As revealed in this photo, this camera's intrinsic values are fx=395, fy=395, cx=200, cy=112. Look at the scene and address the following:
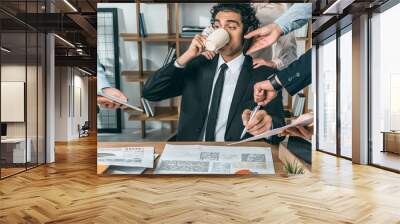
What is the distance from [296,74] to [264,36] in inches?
31.3

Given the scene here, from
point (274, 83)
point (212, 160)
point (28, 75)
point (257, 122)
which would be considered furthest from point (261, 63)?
point (28, 75)

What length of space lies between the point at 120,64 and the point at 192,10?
57.4 inches

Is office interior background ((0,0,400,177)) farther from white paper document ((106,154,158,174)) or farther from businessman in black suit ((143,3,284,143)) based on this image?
white paper document ((106,154,158,174))

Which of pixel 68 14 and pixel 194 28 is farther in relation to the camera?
pixel 68 14

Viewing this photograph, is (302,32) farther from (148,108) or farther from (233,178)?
Answer: (148,108)

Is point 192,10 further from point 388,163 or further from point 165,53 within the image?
point 388,163

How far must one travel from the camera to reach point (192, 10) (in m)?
6.42

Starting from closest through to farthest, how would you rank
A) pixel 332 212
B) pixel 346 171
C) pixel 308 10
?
pixel 332 212 → pixel 308 10 → pixel 346 171

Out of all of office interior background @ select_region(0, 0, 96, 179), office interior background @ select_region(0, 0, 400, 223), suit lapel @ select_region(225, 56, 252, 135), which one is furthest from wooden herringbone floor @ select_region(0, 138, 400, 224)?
suit lapel @ select_region(225, 56, 252, 135)

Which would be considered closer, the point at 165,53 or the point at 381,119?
the point at 165,53

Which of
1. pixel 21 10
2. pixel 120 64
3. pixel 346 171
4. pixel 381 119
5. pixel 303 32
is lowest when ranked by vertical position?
pixel 346 171

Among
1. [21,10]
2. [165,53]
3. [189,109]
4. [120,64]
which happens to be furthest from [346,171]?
[21,10]

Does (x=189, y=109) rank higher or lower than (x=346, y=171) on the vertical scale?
higher

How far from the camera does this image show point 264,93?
6328 millimetres
